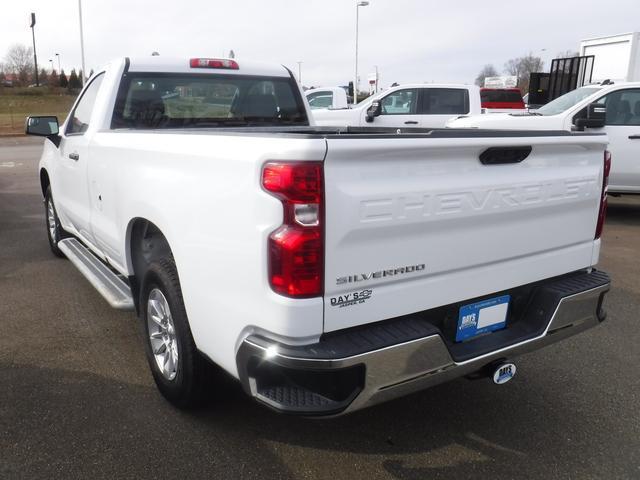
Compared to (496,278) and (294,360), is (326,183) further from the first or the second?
(496,278)

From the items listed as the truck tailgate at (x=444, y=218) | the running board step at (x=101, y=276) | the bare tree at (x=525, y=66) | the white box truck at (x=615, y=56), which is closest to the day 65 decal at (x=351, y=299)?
the truck tailgate at (x=444, y=218)

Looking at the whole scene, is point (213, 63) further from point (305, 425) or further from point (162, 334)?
point (305, 425)

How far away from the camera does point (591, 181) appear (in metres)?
2.97

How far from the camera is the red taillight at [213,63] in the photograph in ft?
14.7

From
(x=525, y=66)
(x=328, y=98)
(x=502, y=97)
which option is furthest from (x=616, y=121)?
(x=525, y=66)

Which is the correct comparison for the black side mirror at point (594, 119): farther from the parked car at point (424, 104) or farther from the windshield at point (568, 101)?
the parked car at point (424, 104)

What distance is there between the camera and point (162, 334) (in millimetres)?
3143

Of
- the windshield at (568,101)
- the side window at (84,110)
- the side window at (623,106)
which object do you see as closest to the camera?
the side window at (84,110)

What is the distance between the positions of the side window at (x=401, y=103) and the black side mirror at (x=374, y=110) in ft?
1.27

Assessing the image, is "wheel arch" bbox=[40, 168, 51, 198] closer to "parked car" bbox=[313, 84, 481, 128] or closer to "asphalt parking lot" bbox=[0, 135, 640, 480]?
"asphalt parking lot" bbox=[0, 135, 640, 480]

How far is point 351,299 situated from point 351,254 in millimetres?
179

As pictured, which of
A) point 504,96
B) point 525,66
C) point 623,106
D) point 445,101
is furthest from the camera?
point 525,66

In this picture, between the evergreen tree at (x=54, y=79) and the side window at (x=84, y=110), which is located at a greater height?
the evergreen tree at (x=54, y=79)

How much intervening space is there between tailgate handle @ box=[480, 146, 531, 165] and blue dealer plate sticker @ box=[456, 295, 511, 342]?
634 millimetres
